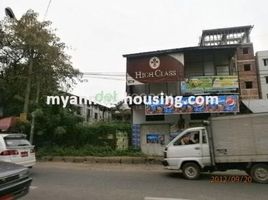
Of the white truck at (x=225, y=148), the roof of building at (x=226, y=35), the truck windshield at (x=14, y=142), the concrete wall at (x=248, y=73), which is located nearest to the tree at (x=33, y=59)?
the truck windshield at (x=14, y=142)

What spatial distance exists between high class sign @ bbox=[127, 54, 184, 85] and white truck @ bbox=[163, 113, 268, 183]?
10.9 metres

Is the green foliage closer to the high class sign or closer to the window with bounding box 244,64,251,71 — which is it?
the high class sign

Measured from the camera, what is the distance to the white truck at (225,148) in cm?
1155

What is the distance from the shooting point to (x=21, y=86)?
2678cm

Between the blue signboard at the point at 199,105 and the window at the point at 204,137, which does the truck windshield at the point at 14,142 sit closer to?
the window at the point at 204,137

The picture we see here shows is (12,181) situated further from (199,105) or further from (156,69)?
(156,69)

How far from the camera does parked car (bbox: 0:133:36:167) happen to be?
12.0 metres

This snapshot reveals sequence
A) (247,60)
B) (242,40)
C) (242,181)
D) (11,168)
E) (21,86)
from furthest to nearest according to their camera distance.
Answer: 1. (242,40)
2. (247,60)
3. (21,86)
4. (242,181)
5. (11,168)

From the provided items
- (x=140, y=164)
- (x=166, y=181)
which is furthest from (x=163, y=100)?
(x=166, y=181)

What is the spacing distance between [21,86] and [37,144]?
6.15 m

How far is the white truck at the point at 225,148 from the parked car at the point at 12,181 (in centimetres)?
693

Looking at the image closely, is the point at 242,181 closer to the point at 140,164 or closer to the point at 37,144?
the point at 140,164

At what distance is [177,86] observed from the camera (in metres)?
24.2

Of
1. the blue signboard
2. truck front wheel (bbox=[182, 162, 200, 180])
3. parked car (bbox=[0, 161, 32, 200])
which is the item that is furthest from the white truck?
the blue signboard
